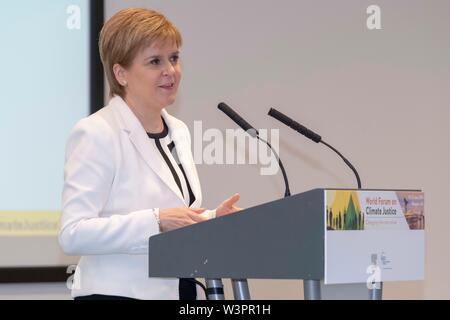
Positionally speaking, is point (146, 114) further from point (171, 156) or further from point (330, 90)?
point (330, 90)

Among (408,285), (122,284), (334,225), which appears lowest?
(408,285)

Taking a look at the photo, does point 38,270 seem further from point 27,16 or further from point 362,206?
point 362,206

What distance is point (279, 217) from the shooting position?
4.60 ft

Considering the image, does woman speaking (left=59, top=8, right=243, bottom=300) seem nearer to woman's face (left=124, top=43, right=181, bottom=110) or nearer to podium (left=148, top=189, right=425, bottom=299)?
woman's face (left=124, top=43, right=181, bottom=110)

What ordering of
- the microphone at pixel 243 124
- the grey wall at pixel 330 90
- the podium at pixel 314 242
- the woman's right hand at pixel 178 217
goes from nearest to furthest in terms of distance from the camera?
the podium at pixel 314 242 < the woman's right hand at pixel 178 217 < the microphone at pixel 243 124 < the grey wall at pixel 330 90

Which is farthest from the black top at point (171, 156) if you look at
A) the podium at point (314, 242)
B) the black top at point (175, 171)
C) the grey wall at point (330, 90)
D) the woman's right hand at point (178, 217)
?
the grey wall at point (330, 90)

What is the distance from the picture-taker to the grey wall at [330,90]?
347cm

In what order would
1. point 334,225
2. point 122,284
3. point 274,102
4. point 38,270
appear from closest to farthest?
point 334,225 → point 122,284 → point 38,270 → point 274,102

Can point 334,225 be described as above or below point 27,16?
below

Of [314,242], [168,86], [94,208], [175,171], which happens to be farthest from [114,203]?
[314,242]

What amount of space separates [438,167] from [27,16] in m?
1.95

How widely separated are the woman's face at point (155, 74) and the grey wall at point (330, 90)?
4.41ft

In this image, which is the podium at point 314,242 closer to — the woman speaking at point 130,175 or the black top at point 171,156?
the woman speaking at point 130,175
